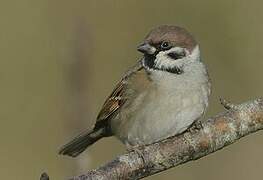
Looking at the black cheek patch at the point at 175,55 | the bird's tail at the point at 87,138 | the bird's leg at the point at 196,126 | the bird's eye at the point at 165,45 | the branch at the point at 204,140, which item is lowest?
the branch at the point at 204,140

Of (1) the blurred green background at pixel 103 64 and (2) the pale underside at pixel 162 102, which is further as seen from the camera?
(1) the blurred green background at pixel 103 64

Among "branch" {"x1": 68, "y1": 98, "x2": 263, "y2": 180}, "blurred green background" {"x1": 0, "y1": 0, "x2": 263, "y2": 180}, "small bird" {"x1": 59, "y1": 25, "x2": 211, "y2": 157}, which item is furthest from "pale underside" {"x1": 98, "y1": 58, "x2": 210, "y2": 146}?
"blurred green background" {"x1": 0, "y1": 0, "x2": 263, "y2": 180}

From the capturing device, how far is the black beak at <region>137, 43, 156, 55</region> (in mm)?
4289

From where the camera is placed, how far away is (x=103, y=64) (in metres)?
6.64

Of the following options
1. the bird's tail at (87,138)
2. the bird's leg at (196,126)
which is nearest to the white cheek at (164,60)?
the bird's leg at (196,126)

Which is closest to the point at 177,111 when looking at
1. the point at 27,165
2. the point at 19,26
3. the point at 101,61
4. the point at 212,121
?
the point at 212,121

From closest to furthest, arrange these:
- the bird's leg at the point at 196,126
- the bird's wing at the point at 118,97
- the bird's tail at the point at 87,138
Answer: the bird's leg at the point at 196,126
the bird's wing at the point at 118,97
the bird's tail at the point at 87,138

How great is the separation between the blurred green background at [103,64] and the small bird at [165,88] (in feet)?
3.82

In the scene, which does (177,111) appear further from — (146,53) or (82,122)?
(82,122)

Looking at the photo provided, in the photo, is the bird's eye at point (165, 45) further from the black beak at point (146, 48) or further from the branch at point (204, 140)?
the branch at point (204, 140)

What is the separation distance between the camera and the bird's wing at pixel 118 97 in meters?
4.55

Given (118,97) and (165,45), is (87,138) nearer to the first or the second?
(118,97)

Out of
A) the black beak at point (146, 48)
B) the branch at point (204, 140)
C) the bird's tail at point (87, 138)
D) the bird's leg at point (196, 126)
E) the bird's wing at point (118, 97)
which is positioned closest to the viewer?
the branch at point (204, 140)

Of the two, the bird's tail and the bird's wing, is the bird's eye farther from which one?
the bird's tail
